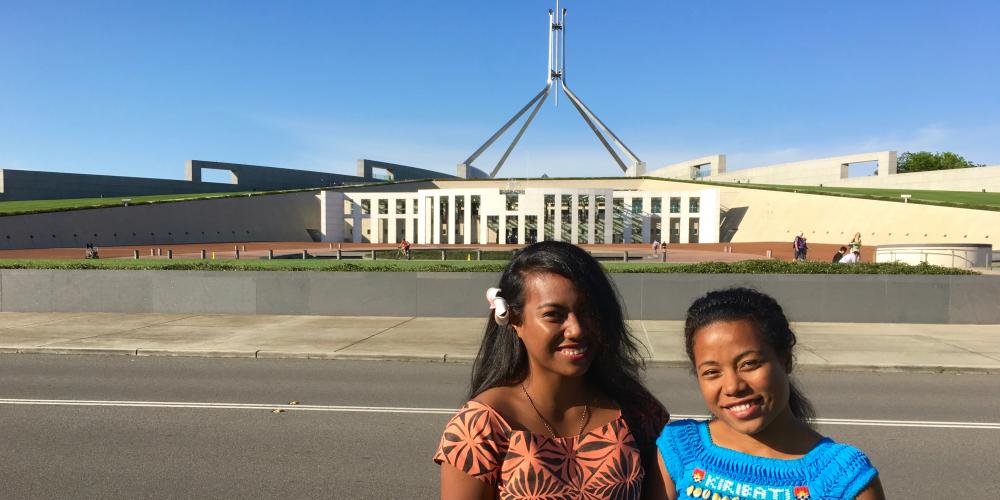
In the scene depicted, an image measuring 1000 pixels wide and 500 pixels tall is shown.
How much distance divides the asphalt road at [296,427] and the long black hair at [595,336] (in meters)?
3.22

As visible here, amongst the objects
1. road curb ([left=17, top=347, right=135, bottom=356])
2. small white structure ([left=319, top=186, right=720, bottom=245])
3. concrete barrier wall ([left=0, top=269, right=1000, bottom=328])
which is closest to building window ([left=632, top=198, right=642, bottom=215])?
small white structure ([left=319, top=186, right=720, bottom=245])

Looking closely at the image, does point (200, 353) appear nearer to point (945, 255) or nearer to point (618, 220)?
point (945, 255)

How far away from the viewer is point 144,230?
5016cm

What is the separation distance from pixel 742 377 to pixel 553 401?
57cm

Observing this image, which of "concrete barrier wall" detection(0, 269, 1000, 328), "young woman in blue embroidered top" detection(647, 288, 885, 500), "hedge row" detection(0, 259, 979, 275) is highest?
"young woman in blue embroidered top" detection(647, 288, 885, 500)

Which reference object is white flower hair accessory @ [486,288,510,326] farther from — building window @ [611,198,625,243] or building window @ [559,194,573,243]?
building window @ [611,198,625,243]

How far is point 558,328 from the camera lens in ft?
6.45

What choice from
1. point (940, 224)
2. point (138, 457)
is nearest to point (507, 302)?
point (138, 457)

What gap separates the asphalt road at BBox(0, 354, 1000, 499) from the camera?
520 centimetres

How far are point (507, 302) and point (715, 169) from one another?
3713 inches

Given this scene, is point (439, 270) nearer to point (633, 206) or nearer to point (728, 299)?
point (728, 299)

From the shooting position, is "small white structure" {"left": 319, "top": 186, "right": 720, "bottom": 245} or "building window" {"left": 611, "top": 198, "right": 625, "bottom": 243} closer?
"small white structure" {"left": 319, "top": 186, "right": 720, "bottom": 245}

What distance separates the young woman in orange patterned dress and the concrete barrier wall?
1319 cm

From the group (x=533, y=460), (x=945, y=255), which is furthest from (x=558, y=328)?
(x=945, y=255)
